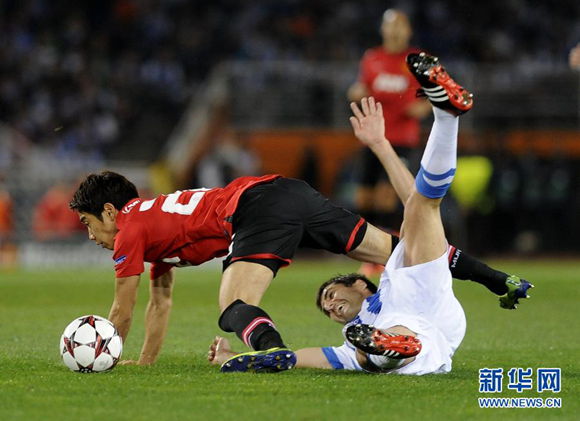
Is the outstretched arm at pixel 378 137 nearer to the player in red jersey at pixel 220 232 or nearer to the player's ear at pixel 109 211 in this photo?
the player in red jersey at pixel 220 232

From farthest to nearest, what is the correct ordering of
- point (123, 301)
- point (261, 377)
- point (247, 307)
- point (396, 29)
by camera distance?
point (396, 29) → point (123, 301) → point (247, 307) → point (261, 377)

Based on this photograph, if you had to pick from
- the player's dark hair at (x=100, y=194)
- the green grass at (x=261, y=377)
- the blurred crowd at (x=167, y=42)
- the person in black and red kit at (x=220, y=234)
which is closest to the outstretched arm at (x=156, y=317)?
the person in black and red kit at (x=220, y=234)

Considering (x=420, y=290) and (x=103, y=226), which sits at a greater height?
(x=103, y=226)

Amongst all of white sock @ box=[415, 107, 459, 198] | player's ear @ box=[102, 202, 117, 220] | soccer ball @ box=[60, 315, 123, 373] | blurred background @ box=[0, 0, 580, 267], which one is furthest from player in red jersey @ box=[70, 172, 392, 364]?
blurred background @ box=[0, 0, 580, 267]

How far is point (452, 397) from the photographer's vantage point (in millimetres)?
5066

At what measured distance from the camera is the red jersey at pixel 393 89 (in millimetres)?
11625

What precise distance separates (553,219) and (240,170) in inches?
219

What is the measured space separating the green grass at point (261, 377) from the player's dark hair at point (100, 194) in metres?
0.88

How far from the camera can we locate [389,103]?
11.8m

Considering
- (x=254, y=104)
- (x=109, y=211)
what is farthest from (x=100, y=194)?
(x=254, y=104)

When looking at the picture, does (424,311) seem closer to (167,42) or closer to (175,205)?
(175,205)

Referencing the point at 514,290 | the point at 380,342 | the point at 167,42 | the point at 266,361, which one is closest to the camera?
the point at 380,342

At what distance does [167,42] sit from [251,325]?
18.4m

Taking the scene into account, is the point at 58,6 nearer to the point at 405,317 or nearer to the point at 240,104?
the point at 240,104
